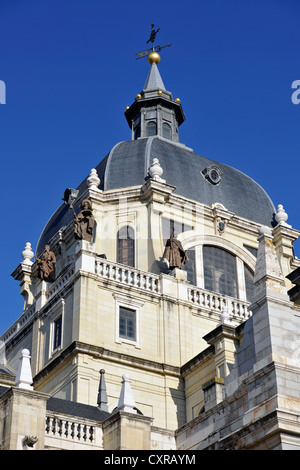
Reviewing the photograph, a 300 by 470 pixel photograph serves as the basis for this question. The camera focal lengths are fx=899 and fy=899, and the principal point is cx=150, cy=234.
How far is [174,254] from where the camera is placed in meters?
41.9

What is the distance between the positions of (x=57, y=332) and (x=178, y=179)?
1317 centimetres

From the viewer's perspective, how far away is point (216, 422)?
79.7 feet

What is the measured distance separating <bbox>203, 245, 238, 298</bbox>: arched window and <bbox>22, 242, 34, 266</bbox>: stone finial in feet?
36.7

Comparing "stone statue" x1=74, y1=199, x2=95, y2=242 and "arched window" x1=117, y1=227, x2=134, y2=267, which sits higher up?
"arched window" x1=117, y1=227, x2=134, y2=267

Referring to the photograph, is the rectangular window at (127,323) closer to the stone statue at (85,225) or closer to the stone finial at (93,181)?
the stone statue at (85,225)

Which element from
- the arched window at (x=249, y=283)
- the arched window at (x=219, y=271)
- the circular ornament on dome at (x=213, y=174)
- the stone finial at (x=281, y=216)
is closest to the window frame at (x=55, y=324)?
the arched window at (x=219, y=271)

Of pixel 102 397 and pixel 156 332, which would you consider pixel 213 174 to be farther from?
pixel 102 397

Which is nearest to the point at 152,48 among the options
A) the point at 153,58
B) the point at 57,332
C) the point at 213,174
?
the point at 153,58

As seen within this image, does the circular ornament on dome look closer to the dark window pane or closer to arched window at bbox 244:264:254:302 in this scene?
arched window at bbox 244:264:254:302

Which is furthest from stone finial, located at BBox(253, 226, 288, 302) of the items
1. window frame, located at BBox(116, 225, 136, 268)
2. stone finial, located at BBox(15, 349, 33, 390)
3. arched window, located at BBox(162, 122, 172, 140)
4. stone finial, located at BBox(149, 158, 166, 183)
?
arched window, located at BBox(162, 122, 172, 140)

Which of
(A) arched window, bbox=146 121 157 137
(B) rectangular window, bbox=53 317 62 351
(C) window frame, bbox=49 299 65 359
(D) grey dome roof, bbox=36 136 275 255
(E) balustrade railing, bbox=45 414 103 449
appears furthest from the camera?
(A) arched window, bbox=146 121 157 137

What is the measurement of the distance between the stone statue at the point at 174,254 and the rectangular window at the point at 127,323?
3958mm

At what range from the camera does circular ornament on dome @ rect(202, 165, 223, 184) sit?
165ft

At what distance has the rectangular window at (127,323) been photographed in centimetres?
3816
